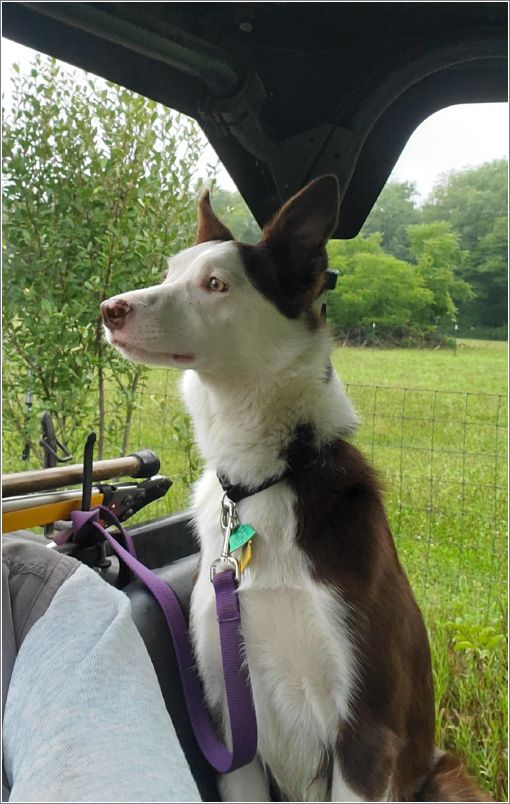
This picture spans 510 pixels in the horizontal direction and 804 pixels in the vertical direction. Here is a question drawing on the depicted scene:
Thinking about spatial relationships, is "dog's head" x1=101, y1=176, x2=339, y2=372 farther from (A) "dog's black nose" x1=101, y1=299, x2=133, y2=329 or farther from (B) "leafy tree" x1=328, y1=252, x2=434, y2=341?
(B) "leafy tree" x1=328, y1=252, x2=434, y2=341

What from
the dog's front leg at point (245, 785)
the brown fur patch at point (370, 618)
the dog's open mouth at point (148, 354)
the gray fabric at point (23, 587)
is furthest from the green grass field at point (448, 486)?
the gray fabric at point (23, 587)

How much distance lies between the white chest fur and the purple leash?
2 cm

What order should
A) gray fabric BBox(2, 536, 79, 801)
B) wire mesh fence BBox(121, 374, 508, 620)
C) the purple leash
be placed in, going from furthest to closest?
wire mesh fence BBox(121, 374, 508, 620), the purple leash, gray fabric BBox(2, 536, 79, 801)

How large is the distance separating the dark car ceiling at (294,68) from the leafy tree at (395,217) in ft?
0.18

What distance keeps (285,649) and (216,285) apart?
1.91ft

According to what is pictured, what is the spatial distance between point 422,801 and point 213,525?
578mm

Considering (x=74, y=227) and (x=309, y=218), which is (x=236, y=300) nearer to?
(x=309, y=218)

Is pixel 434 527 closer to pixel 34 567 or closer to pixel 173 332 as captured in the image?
pixel 173 332

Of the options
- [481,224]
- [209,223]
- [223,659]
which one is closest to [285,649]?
[223,659]

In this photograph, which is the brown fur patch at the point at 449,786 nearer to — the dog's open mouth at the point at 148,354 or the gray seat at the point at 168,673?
the gray seat at the point at 168,673

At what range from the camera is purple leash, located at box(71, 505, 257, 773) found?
3.33 feet

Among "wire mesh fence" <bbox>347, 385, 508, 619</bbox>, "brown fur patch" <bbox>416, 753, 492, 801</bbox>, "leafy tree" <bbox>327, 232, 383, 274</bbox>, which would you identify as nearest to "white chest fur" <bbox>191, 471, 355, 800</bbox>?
"brown fur patch" <bbox>416, 753, 492, 801</bbox>

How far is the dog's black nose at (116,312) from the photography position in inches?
38.4

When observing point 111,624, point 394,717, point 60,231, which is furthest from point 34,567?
point 60,231
